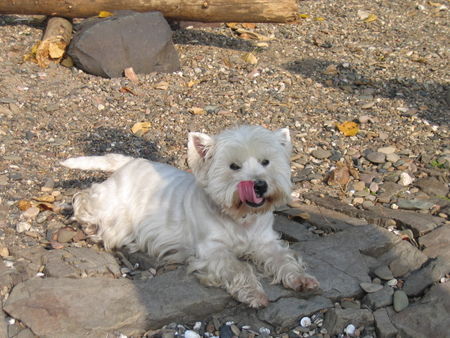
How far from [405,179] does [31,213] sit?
3216 mm

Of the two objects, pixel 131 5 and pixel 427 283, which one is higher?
pixel 131 5

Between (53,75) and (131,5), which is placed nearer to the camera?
(53,75)

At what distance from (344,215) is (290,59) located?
413 centimetres

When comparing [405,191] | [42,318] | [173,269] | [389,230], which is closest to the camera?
[42,318]

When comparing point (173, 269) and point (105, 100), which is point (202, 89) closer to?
point (105, 100)

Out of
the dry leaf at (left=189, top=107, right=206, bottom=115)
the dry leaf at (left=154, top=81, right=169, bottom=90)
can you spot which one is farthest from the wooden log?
the dry leaf at (left=189, top=107, right=206, bottom=115)

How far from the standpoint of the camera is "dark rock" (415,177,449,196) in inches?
223

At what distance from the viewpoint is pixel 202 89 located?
7902mm

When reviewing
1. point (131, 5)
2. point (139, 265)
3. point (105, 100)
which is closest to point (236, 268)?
point (139, 265)

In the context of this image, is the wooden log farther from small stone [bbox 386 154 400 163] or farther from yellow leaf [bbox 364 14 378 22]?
small stone [bbox 386 154 400 163]

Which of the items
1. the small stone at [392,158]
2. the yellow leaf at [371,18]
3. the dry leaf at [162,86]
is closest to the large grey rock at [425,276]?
the small stone at [392,158]

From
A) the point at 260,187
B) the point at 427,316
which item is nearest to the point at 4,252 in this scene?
the point at 260,187

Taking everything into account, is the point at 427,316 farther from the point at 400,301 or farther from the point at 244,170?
the point at 244,170

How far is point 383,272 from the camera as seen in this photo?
437 centimetres
